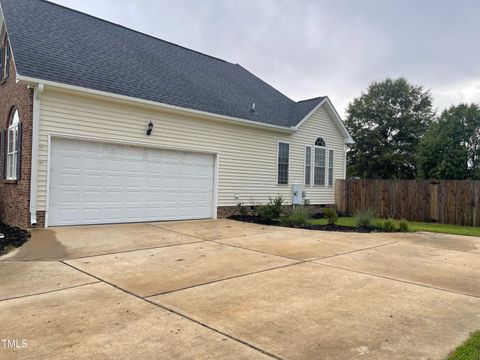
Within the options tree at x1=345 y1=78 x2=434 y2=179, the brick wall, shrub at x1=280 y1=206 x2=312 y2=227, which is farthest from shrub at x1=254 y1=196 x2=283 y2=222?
tree at x1=345 y1=78 x2=434 y2=179

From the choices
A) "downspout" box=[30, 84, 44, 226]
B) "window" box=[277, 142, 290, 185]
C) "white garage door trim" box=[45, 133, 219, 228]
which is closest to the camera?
"downspout" box=[30, 84, 44, 226]

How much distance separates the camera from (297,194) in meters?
16.4

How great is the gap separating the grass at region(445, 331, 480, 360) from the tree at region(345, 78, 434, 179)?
3493 centimetres

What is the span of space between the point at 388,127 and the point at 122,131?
112 feet

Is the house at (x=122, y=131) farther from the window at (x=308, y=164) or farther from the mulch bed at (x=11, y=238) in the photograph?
the mulch bed at (x=11, y=238)

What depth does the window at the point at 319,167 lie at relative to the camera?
17391mm

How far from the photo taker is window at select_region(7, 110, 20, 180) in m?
10.5

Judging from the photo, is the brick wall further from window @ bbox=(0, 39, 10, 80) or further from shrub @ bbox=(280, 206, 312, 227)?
shrub @ bbox=(280, 206, 312, 227)

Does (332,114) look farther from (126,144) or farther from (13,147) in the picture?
(13,147)

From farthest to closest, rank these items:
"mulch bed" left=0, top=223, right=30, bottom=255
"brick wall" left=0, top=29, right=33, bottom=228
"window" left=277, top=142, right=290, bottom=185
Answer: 1. "window" left=277, top=142, right=290, bottom=185
2. "brick wall" left=0, top=29, right=33, bottom=228
3. "mulch bed" left=0, top=223, right=30, bottom=255

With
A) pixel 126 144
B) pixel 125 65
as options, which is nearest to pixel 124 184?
pixel 126 144

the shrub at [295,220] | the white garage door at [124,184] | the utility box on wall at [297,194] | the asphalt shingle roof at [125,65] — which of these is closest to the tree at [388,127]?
the asphalt shingle roof at [125,65]

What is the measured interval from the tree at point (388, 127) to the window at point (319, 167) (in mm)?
21107

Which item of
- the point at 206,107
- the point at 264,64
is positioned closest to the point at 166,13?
the point at 206,107
